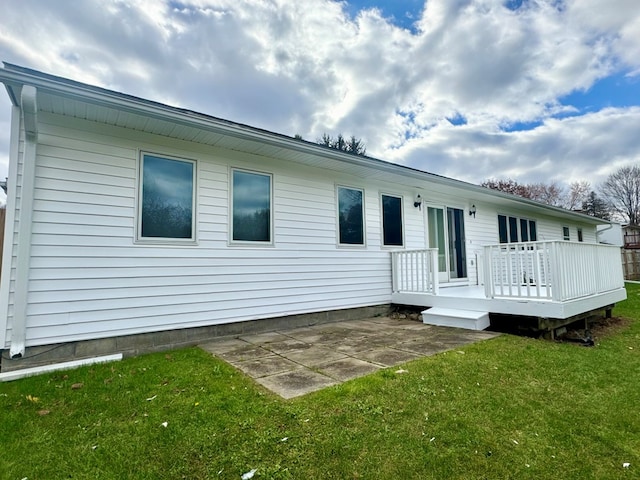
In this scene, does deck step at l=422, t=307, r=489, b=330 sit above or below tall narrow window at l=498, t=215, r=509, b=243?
below

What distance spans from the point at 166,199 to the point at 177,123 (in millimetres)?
1037

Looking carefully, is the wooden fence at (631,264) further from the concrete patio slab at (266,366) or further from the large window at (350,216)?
the concrete patio slab at (266,366)

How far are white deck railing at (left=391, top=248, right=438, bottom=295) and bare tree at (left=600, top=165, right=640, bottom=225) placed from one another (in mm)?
32368

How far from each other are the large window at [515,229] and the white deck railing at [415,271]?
462 centimetres

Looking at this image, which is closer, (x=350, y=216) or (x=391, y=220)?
(x=350, y=216)

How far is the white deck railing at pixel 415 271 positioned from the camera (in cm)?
634

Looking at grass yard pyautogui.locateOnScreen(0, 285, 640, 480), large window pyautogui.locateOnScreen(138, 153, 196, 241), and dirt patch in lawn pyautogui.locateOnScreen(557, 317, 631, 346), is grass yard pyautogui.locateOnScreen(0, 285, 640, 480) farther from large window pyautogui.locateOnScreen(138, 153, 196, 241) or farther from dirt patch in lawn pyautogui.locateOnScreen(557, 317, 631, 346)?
large window pyautogui.locateOnScreen(138, 153, 196, 241)

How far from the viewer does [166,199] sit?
4.56 metres

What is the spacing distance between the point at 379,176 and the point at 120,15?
20.2ft

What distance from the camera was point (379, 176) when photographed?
6832mm

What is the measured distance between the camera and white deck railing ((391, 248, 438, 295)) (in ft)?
20.8

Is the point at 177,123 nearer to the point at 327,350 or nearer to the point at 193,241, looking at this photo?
the point at 193,241

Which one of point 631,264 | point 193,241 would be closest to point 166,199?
point 193,241

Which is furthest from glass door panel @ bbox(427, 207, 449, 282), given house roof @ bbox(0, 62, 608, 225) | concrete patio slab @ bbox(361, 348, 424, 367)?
concrete patio slab @ bbox(361, 348, 424, 367)
